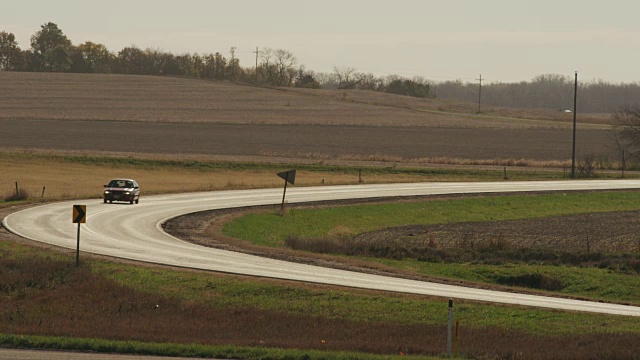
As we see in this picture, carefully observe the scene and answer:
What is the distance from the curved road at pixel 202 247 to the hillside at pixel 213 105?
217ft

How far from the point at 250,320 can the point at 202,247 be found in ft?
48.9

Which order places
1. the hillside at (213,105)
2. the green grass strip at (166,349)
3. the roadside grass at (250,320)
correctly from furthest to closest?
the hillside at (213,105) < the roadside grass at (250,320) < the green grass strip at (166,349)

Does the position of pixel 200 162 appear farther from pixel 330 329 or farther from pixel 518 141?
pixel 330 329

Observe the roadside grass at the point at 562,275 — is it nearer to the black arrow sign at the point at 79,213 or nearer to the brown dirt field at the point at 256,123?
the black arrow sign at the point at 79,213

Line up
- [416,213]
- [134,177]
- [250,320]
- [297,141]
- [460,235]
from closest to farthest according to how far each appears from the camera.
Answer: [250,320], [460,235], [416,213], [134,177], [297,141]

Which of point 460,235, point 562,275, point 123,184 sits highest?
point 123,184

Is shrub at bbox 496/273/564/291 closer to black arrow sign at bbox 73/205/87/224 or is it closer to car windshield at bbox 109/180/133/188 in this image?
black arrow sign at bbox 73/205/87/224

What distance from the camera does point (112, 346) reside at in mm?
20469

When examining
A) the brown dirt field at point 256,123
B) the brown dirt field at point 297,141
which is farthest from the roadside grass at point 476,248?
the brown dirt field at point 256,123

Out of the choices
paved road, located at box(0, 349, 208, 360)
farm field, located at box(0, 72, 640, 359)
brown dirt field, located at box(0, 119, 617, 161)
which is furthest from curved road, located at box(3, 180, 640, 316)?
brown dirt field, located at box(0, 119, 617, 161)

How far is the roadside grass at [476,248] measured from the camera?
1389 inches

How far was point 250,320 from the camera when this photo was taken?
25.4 metres

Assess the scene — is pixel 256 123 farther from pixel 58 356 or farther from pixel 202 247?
pixel 58 356

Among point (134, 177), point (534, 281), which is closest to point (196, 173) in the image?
point (134, 177)
